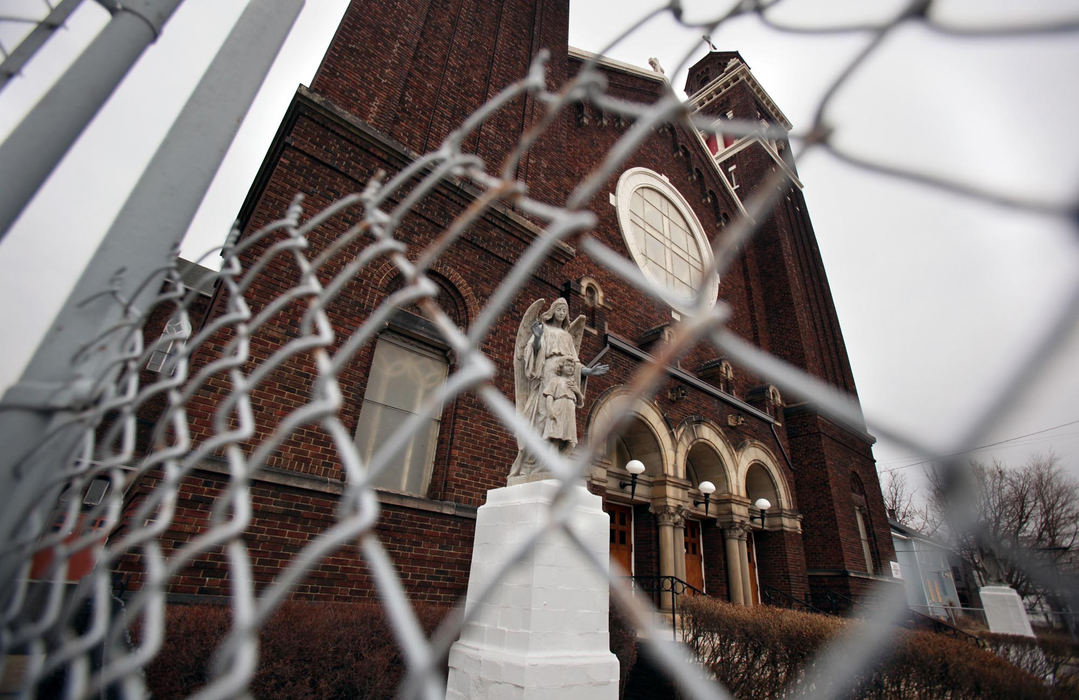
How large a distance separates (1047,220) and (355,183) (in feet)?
24.1

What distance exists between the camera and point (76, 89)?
1.27 meters

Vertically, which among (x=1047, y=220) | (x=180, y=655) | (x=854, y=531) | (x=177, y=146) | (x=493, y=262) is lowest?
(x=180, y=655)

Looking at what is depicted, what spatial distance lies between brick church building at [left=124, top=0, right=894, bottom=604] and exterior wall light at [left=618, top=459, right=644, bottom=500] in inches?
4.8

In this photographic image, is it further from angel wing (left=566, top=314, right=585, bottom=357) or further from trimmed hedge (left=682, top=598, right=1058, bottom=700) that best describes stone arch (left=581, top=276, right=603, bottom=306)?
trimmed hedge (left=682, top=598, right=1058, bottom=700)

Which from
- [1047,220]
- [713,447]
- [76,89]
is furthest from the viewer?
[713,447]

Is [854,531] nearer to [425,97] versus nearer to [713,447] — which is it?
[713,447]

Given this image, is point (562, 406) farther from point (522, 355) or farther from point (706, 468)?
point (706, 468)

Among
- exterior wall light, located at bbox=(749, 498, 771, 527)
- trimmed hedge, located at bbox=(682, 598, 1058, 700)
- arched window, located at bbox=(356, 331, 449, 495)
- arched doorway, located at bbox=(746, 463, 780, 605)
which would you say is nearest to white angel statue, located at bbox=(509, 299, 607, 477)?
arched window, located at bbox=(356, 331, 449, 495)

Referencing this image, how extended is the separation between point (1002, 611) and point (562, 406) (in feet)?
41.7

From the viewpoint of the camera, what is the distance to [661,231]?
13500mm

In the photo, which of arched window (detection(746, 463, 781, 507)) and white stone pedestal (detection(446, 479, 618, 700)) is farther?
arched window (detection(746, 463, 781, 507))

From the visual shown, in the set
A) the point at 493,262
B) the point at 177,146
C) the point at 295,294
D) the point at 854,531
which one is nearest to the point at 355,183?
the point at 493,262

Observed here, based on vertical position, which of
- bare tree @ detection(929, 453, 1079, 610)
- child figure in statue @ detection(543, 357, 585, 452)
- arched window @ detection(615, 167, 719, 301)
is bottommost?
bare tree @ detection(929, 453, 1079, 610)

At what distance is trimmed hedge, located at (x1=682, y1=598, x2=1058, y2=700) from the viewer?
5.24m
